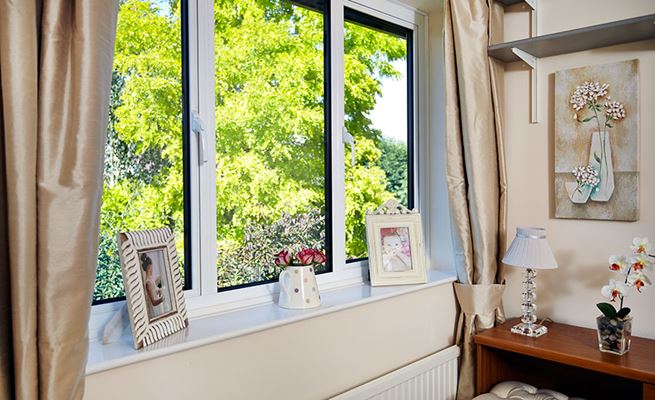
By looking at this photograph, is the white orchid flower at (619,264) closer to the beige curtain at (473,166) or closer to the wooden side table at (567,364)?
the wooden side table at (567,364)

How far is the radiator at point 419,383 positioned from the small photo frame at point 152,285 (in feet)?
2.05

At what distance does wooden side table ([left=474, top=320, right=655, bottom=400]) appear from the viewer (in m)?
1.76

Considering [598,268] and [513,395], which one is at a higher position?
[598,268]

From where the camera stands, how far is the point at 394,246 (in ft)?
7.02

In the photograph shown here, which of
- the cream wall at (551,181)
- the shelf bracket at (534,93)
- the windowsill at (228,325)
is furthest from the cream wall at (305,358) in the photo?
the shelf bracket at (534,93)

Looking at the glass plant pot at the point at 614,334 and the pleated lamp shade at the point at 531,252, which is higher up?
the pleated lamp shade at the point at 531,252

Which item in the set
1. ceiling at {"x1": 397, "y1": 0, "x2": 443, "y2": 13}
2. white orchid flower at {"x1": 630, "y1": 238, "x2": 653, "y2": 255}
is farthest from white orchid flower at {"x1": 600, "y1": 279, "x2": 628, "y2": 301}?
ceiling at {"x1": 397, "y1": 0, "x2": 443, "y2": 13}

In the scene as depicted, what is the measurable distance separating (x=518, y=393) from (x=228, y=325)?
48.2 inches

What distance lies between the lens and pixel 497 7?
7.48ft

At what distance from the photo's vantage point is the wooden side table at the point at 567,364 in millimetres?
1761

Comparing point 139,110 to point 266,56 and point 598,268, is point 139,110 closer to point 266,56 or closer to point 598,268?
point 266,56

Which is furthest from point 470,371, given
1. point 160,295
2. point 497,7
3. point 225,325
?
point 497,7

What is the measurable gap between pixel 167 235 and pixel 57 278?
17.6 inches

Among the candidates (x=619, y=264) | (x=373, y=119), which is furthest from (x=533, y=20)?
(x=619, y=264)
